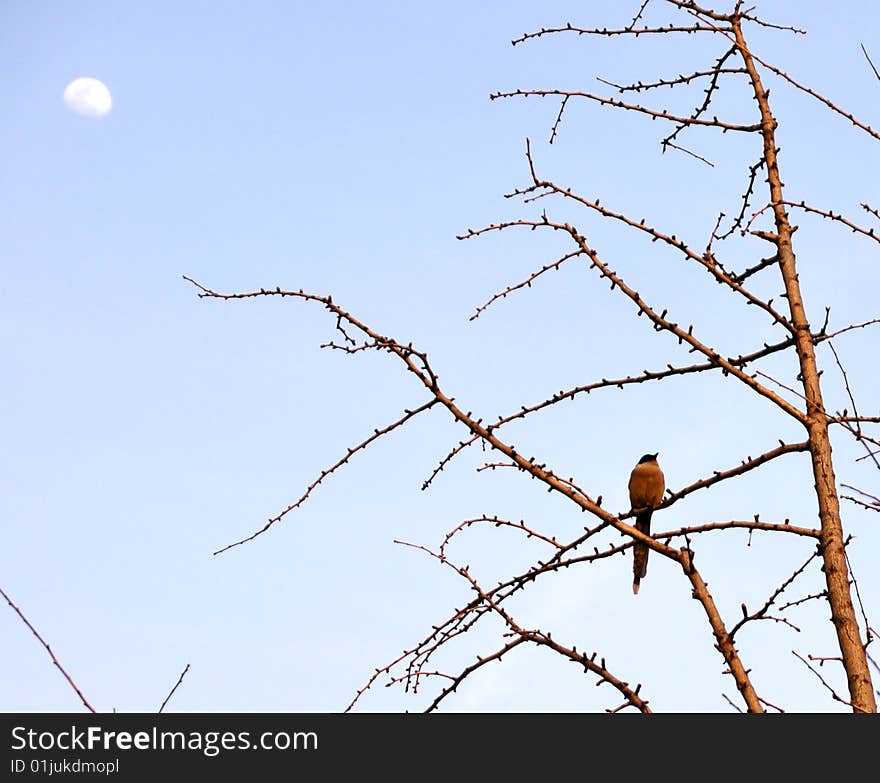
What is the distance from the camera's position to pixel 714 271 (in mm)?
3816

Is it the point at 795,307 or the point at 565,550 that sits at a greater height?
the point at 795,307

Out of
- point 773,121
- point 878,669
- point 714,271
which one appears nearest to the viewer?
point 878,669

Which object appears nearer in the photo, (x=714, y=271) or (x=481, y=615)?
(x=481, y=615)

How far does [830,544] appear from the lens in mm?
3404
